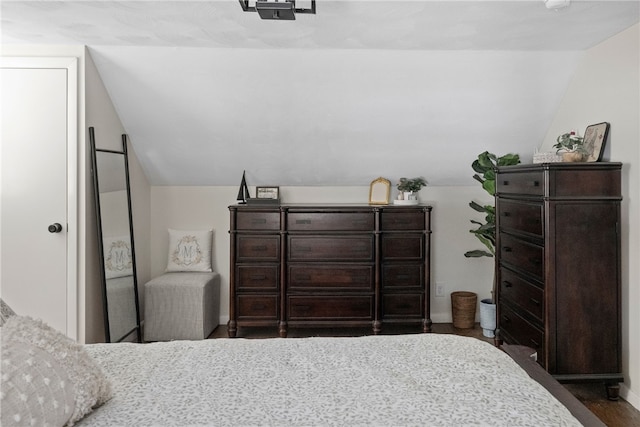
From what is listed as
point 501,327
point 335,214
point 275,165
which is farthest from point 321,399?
point 275,165

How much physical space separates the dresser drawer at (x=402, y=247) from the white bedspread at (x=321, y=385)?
7.22 feet

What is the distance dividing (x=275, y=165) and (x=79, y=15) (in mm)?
1881

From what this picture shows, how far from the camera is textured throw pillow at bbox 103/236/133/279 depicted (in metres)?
3.46

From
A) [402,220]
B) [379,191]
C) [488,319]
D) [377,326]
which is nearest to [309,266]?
[377,326]

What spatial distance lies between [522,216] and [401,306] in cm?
139

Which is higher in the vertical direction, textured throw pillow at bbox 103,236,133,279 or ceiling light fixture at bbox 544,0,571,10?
ceiling light fixture at bbox 544,0,571,10

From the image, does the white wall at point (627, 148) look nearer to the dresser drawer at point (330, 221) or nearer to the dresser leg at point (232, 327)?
the dresser drawer at point (330, 221)

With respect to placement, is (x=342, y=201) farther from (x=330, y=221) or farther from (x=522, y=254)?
(x=522, y=254)

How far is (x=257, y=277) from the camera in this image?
399 cm

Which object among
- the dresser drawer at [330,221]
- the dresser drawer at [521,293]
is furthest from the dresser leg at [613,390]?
the dresser drawer at [330,221]

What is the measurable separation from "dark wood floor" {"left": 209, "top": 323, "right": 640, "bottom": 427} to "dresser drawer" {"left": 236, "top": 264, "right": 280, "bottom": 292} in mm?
442

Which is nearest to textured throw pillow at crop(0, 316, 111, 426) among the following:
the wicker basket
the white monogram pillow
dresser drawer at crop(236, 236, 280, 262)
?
dresser drawer at crop(236, 236, 280, 262)

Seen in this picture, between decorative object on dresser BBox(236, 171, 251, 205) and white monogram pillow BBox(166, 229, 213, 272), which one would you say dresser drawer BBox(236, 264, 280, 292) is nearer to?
white monogram pillow BBox(166, 229, 213, 272)

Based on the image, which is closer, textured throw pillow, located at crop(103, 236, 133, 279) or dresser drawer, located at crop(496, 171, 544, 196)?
dresser drawer, located at crop(496, 171, 544, 196)
